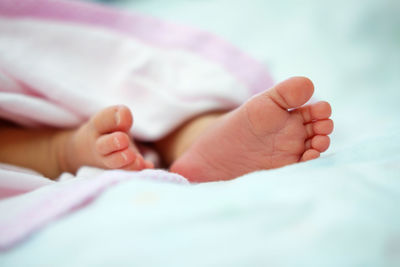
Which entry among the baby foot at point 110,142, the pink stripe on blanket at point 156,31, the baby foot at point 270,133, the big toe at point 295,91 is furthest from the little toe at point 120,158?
the pink stripe on blanket at point 156,31

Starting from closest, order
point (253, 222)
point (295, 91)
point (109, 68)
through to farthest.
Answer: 1. point (253, 222)
2. point (295, 91)
3. point (109, 68)

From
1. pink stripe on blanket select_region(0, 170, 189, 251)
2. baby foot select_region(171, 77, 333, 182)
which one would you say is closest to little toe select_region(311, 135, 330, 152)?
baby foot select_region(171, 77, 333, 182)

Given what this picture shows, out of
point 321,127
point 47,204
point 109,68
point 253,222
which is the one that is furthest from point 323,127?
point 109,68

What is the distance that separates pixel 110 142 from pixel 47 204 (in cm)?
14

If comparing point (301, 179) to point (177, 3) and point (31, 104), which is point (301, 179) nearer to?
point (31, 104)

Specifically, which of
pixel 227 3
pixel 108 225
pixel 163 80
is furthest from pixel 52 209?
pixel 227 3

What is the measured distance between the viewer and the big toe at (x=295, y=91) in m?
0.44

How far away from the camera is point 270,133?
0.48 m

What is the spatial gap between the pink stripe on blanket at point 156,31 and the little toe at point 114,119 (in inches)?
13.7

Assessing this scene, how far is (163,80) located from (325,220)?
20.9 inches

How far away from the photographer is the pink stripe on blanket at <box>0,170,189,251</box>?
0.33 m

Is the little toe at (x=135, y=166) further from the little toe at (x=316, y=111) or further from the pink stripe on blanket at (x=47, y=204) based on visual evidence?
the little toe at (x=316, y=111)

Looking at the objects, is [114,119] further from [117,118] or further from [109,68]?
[109,68]

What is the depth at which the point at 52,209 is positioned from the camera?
0.35 meters
